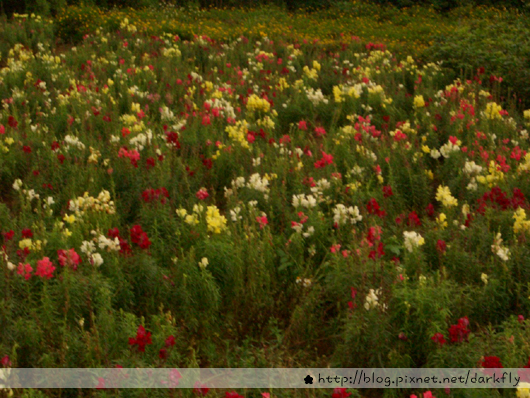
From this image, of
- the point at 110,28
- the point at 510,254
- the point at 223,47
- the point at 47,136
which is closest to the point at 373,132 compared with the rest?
the point at 510,254

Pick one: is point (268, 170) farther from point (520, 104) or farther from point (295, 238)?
point (520, 104)

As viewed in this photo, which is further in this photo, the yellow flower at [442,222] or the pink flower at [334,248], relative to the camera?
the yellow flower at [442,222]

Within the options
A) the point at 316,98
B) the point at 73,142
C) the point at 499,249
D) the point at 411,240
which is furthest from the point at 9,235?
the point at 316,98

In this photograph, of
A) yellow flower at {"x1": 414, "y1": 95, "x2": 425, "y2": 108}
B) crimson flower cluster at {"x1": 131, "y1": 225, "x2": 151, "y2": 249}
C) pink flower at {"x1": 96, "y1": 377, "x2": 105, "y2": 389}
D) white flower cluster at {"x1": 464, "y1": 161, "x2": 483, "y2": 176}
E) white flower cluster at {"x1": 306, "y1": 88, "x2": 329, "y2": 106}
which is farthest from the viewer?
white flower cluster at {"x1": 306, "y1": 88, "x2": 329, "y2": 106}

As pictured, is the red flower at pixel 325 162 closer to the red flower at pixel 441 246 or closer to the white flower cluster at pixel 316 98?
the red flower at pixel 441 246

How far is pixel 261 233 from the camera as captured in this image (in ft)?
15.6

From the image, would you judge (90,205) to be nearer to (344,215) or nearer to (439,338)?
(344,215)

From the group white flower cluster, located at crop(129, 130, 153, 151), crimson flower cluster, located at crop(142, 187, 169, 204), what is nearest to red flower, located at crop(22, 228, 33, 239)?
crimson flower cluster, located at crop(142, 187, 169, 204)

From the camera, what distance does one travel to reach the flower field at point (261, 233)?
3.56 meters

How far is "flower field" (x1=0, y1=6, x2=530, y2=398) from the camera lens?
356 cm

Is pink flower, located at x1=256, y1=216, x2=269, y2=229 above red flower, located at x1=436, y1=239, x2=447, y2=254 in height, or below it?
below

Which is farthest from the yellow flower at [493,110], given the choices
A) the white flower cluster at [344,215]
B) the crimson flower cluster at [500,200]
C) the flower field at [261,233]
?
the white flower cluster at [344,215]

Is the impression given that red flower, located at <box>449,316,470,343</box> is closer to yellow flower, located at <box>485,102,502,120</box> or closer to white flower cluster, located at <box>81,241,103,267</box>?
white flower cluster, located at <box>81,241,103,267</box>

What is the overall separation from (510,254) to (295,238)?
1.49 meters
